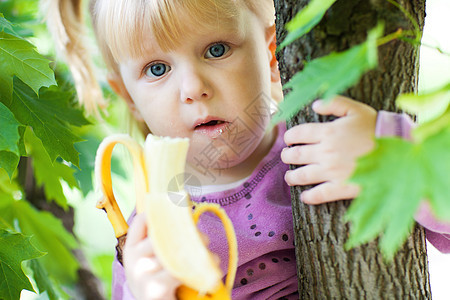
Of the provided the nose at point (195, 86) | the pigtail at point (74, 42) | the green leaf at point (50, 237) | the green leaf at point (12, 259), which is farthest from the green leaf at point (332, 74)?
the green leaf at point (50, 237)

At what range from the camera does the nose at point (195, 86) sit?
104 centimetres

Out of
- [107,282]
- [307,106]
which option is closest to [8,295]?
[307,106]

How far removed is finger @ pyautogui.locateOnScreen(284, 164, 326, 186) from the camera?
2.77 feet

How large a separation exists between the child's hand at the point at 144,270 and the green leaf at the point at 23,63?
51 cm

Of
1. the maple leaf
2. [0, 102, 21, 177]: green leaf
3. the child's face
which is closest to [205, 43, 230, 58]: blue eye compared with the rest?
the child's face

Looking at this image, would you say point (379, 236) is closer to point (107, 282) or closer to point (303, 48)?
point (303, 48)

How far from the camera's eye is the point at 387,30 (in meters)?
0.78

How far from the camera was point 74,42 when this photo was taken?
157 centimetres

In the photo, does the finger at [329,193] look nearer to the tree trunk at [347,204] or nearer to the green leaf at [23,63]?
the tree trunk at [347,204]

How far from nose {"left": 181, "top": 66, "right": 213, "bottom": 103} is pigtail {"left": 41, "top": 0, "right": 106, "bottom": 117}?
0.61m

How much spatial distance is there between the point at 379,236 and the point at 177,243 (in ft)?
1.11

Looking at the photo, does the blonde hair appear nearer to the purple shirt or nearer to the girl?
the girl

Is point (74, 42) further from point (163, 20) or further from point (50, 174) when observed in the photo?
point (163, 20)

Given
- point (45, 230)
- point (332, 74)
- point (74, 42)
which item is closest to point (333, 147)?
point (332, 74)
